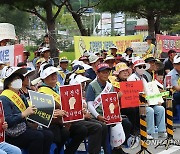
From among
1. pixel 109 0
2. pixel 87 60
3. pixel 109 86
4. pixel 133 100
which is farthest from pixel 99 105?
pixel 109 0

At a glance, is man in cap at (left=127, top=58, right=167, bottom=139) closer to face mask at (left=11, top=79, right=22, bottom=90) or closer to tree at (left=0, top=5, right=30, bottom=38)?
face mask at (left=11, top=79, right=22, bottom=90)

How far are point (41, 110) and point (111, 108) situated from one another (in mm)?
1673

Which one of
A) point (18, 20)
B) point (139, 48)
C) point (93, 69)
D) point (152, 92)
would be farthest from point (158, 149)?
point (18, 20)

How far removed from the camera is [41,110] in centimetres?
663

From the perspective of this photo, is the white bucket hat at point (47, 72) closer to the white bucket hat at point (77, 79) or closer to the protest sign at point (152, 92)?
the white bucket hat at point (77, 79)

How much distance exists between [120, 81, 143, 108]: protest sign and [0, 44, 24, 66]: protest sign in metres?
2.28

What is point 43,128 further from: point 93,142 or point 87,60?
point 87,60

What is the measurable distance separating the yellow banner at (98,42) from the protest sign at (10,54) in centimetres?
586

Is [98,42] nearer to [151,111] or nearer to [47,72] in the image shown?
[151,111]

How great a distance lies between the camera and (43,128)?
23.7 ft

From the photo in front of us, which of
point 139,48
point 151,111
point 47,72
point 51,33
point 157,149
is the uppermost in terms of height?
point 47,72

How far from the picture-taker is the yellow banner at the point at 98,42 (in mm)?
16266

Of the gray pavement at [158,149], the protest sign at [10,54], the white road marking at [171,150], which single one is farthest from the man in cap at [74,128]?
the protest sign at [10,54]

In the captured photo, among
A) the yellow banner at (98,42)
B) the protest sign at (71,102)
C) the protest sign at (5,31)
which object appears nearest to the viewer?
the protest sign at (71,102)
